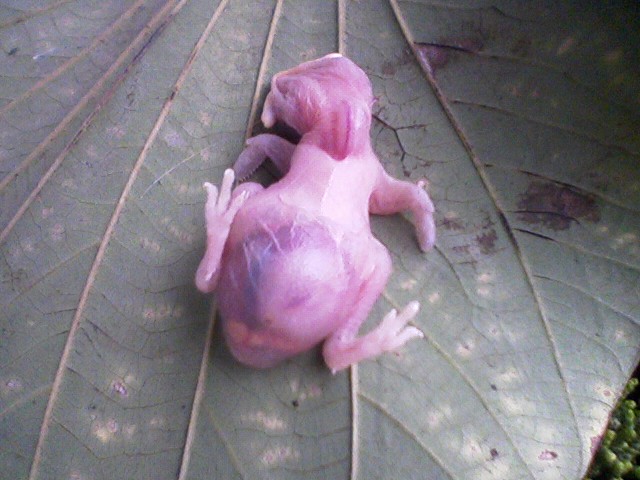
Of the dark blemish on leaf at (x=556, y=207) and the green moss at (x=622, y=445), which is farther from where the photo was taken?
the green moss at (x=622, y=445)

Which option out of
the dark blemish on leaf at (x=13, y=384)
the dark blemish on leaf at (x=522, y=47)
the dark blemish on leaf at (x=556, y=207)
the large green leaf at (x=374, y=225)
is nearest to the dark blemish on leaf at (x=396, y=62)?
the large green leaf at (x=374, y=225)

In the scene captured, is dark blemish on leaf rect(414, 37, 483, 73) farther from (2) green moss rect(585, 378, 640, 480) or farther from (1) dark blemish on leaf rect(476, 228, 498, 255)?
(2) green moss rect(585, 378, 640, 480)

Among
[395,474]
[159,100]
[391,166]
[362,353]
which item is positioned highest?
[159,100]

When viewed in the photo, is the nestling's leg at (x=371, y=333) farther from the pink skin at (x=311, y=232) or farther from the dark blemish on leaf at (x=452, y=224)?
the dark blemish on leaf at (x=452, y=224)

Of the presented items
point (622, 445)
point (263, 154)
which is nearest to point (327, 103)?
point (263, 154)

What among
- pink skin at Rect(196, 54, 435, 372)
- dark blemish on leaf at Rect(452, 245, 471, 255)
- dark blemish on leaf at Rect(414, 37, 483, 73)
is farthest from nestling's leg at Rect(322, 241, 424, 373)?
dark blemish on leaf at Rect(414, 37, 483, 73)

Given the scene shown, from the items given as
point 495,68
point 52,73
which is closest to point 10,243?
point 52,73

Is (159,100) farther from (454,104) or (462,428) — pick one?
(462,428)
